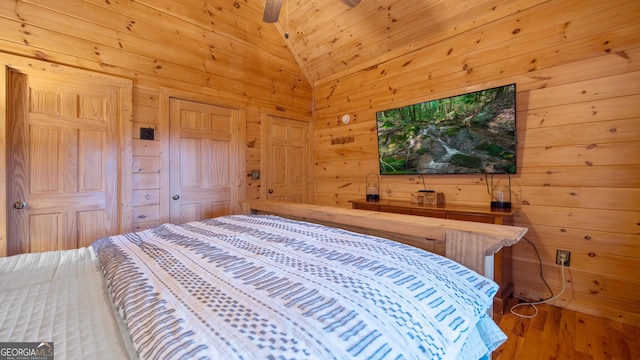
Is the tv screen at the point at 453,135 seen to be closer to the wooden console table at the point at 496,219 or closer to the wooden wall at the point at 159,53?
the wooden console table at the point at 496,219

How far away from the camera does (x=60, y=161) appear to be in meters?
2.16

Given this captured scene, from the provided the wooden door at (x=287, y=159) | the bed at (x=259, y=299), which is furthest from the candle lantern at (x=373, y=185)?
the bed at (x=259, y=299)

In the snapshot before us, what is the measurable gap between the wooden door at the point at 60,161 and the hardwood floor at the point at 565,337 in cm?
330

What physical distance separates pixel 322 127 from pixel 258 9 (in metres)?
1.74

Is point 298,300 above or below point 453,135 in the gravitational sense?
below

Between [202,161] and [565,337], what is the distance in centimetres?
346

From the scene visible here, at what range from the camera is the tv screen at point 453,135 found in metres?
2.23

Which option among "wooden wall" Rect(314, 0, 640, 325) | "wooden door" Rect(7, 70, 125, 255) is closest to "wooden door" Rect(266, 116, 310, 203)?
"wooden door" Rect(7, 70, 125, 255)

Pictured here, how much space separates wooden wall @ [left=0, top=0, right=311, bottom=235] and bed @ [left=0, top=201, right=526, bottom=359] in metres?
1.64

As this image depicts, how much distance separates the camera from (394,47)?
121 inches

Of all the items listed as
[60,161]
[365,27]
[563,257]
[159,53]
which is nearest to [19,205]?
[60,161]

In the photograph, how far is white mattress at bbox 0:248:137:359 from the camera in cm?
60

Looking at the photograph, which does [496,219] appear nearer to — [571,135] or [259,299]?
[571,135]

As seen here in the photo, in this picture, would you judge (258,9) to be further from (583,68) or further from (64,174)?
(583,68)
